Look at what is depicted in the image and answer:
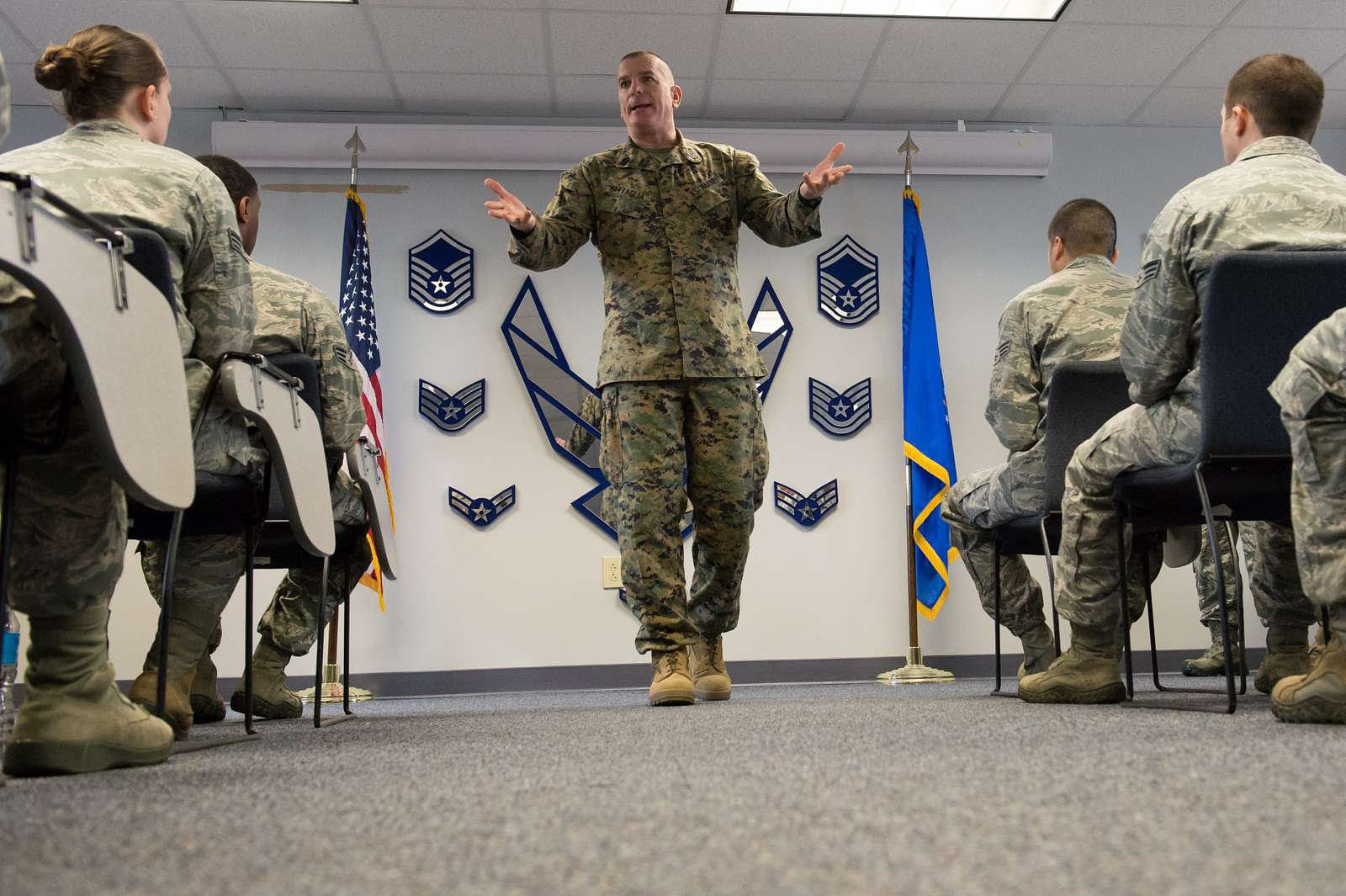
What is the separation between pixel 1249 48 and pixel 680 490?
3.72 meters

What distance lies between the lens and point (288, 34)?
466cm

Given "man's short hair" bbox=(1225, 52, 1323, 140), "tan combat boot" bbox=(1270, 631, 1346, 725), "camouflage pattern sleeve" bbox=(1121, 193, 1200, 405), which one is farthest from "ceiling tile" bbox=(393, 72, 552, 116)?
"tan combat boot" bbox=(1270, 631, 1346, 725)

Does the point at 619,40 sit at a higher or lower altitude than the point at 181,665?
higher

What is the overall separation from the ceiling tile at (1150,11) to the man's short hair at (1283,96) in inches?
99.7

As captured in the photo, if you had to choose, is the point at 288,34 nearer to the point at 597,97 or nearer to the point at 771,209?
the point at 597,97

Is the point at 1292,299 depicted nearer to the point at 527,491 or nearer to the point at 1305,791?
the point at 1305,791

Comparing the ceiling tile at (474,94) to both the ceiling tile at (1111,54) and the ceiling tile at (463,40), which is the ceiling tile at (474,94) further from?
the ceiling tile at (1111,54)

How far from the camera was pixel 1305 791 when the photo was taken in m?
Answer: 1.01

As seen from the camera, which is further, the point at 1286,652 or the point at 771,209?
the point at 771,209

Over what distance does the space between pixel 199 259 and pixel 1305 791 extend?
168cm

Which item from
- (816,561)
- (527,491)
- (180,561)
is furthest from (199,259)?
(816,561)

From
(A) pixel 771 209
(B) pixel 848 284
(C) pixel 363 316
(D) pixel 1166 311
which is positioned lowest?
(D) pixel 1166 311

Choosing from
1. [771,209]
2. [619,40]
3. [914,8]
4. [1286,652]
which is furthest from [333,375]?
[914,8]

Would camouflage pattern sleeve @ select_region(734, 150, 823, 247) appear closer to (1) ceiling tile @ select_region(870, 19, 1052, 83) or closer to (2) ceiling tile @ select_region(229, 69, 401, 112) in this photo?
(1) ceiling tile @ select_region(870, 19, 1052, 83)
